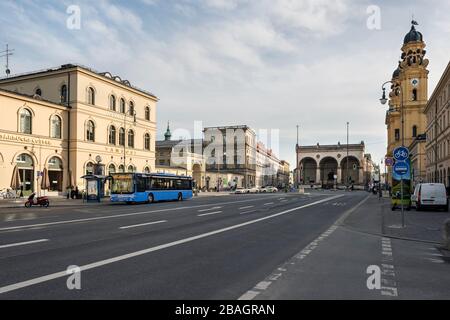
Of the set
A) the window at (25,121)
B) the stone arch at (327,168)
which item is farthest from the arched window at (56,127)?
the stone arch at (327,168)

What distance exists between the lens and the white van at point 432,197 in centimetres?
2570

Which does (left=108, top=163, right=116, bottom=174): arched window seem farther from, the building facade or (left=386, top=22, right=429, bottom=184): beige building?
the building facade

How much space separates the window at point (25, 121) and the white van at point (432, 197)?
3636 centimetres

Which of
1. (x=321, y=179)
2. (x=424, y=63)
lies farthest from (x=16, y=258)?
(x=321, y=179)

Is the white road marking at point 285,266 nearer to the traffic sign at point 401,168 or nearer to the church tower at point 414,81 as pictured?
the traffic sign at point 401,168

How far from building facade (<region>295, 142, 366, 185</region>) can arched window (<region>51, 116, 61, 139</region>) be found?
10684cm

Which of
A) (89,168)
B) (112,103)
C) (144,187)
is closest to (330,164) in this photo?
(112,103)

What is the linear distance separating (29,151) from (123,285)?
38.5 metres

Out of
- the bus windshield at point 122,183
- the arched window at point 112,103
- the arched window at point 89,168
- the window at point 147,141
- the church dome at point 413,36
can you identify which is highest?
the church dome at point 413,36

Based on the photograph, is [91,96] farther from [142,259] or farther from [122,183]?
[142,259]

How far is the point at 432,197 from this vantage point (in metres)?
26.0

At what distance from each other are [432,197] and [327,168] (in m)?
126

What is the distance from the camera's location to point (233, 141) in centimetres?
12269
